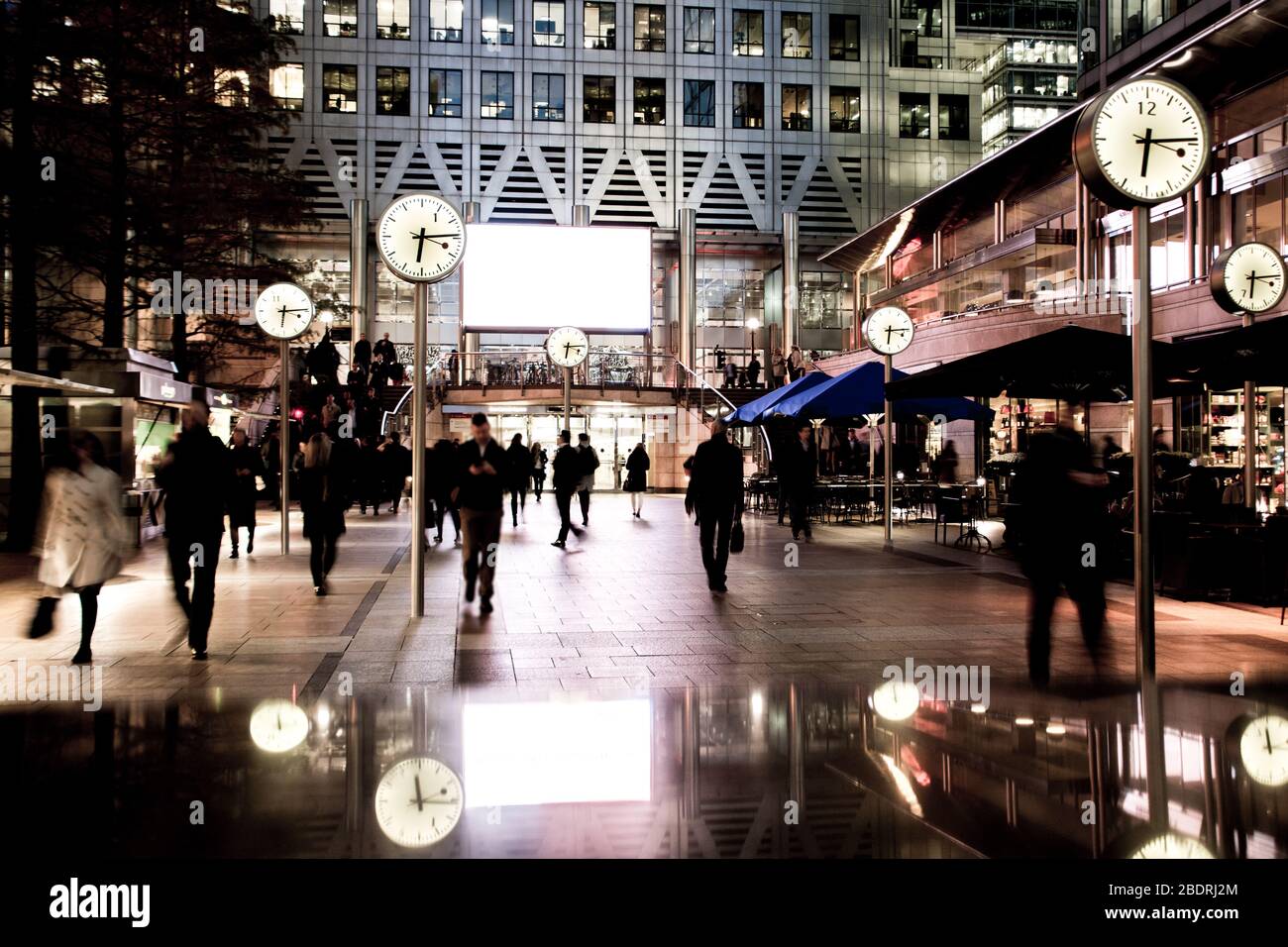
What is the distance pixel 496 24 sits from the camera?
1943 inches

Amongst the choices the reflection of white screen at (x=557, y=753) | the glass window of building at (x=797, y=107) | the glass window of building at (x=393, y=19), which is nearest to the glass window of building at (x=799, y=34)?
the glass window of building at (x=797, y=107)

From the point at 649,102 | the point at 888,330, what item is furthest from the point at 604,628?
the point at 649,102

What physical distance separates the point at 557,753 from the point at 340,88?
49.0m

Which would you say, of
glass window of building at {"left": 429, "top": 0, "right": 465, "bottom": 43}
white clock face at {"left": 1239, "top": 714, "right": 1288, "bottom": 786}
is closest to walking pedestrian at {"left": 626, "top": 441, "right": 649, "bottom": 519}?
white clock face at {"left": 1239, "top": 714, "right": 1288, "bottom": 786}

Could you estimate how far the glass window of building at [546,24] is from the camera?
164ft

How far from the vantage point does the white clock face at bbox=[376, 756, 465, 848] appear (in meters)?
4.14

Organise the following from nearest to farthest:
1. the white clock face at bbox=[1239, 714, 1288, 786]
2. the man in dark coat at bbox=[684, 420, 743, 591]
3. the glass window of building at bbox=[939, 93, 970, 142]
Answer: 1. the white clock face at bbox=[1239, 714, 1288, 786]
2. the man in dark coat at bbox=[684, 420, 743, 591]
3. the glass window of building at bbox=[939, 93, 970, 142]

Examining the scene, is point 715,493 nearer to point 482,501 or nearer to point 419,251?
point 482,501

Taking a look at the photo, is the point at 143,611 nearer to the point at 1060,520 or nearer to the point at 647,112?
the point at 1060,520

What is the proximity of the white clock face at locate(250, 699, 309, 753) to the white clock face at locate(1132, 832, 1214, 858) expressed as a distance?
395 centimetres

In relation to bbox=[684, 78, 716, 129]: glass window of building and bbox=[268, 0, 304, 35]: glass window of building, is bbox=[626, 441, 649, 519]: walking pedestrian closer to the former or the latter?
bbox=[684, 78, 716, 129]: glass window of building
